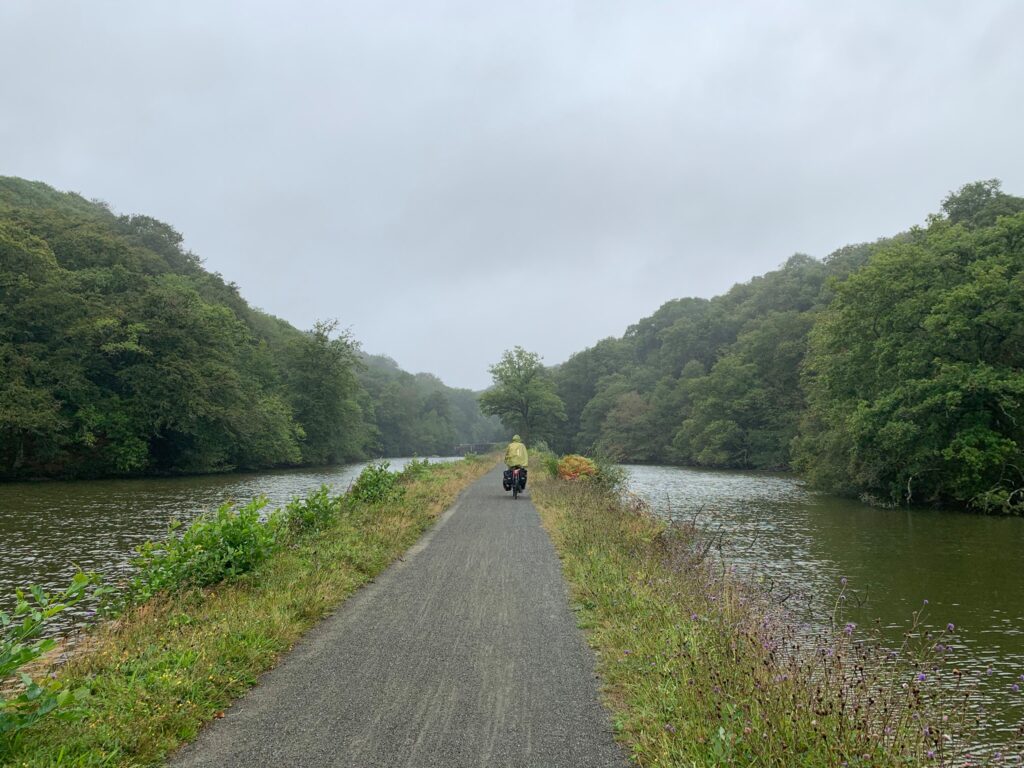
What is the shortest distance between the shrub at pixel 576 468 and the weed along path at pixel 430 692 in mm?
14033

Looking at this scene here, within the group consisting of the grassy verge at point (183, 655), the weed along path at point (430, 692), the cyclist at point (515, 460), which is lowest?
the weed along path at point (430, 692)

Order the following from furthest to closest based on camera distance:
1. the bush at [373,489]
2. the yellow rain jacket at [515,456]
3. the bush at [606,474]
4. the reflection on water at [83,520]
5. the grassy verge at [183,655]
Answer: the bush at [606,474] → the yellow rain jacket at [515,456] → the bush at [373,489] → the reflection on water at [83,520] → the grassy verge at [183,655]

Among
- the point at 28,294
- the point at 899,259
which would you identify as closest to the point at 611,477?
the point at 899,259

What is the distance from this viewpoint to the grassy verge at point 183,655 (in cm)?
325

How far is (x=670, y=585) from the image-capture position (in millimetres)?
6766

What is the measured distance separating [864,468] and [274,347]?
192 feet

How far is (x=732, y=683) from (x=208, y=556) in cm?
587

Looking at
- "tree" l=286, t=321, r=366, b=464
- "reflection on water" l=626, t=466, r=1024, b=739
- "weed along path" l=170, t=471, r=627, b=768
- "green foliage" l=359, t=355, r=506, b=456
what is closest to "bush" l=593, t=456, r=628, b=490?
"reflection on water" l=626, t=466, r=1024, b=739

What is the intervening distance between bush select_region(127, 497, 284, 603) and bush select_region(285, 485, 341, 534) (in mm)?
2620

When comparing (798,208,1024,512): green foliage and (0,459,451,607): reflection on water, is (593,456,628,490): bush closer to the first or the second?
(798,208,1024,512): green foliage

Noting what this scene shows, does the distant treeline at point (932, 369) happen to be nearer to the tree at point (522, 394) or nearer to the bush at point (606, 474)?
the bush at point (606, 474)

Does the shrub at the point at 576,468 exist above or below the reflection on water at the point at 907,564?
above

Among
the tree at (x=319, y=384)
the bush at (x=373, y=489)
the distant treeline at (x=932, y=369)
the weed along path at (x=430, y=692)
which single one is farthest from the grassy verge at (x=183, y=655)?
the tree at (x=319, y=384)

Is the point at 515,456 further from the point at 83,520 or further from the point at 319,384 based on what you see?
the point at 319,384
